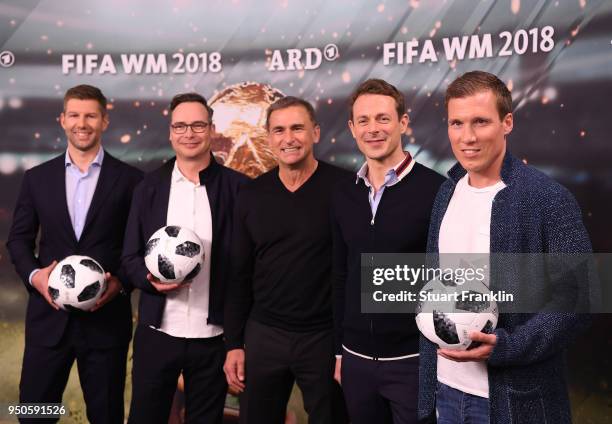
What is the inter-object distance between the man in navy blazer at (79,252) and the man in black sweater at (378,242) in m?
1.25

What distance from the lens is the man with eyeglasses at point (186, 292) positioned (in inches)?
114

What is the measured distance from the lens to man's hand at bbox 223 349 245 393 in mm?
2859

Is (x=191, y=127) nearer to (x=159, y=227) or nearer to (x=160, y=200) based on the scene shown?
(x=160, y=200)

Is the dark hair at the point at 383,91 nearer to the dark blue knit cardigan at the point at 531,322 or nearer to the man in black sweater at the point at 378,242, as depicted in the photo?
the man in black sweater at the point at 378,242

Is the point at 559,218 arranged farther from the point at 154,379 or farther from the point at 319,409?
the point at 154,379

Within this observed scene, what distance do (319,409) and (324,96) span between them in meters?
1.91

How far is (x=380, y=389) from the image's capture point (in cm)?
241

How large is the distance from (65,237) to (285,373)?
1328 millimetres

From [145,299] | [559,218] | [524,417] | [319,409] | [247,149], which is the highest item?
[247,149]

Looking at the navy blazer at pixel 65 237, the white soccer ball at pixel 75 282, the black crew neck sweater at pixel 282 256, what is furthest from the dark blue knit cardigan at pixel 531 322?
the navy blazer at pixel 65 237

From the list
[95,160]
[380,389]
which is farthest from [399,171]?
[95,160]

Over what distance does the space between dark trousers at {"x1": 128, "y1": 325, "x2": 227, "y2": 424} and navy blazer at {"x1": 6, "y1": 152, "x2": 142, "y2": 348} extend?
265 mm

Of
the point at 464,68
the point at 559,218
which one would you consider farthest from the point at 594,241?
the point at 559,218

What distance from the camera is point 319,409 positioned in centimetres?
272
